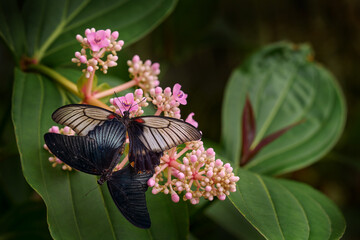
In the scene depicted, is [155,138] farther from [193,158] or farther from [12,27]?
[12,27]

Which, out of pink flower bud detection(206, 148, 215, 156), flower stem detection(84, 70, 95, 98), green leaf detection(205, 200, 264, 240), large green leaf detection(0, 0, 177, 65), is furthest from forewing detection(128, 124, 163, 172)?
green leaf detection(205, 200, 264, 240)

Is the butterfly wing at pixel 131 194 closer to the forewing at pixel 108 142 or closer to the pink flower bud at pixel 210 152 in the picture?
the forewing at pixel 108 142

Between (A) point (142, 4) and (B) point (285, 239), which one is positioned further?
(A) point (142, 4)

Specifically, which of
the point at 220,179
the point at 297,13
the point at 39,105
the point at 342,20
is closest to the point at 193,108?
the point at 297,13

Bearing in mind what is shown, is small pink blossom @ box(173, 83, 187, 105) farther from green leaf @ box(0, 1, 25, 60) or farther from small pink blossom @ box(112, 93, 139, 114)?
green leaf @ box(0, 1, 25, 60)

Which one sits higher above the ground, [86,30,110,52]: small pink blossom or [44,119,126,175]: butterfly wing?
[86,30,110,52]: small pink blossom

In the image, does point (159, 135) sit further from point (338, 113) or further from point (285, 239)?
point (338, 113)

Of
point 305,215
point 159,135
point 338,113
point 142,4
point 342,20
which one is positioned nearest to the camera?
point 159,135

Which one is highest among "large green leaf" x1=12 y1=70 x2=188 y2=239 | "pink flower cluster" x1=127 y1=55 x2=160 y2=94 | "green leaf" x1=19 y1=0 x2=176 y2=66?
"green leaf" x1=19 y1=0 x2=176 y2=66
